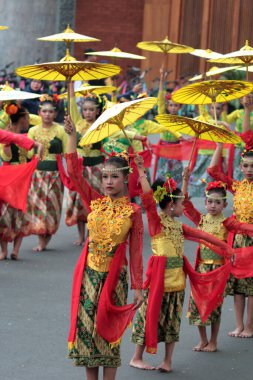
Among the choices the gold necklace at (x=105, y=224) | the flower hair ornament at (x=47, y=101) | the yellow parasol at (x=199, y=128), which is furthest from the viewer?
the flower hair ornament at (x=47, y=101)

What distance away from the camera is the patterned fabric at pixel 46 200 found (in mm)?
11422

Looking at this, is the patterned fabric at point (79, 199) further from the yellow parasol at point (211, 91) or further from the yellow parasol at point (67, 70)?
the yellow parasol at point (67, 70)

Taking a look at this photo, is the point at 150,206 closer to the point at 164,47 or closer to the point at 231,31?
the point at 164,47

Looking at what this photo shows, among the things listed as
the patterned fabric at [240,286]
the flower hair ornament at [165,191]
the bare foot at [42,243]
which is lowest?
the bare foot at [42,243]

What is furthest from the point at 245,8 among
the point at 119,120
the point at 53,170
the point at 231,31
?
the point at 119,120

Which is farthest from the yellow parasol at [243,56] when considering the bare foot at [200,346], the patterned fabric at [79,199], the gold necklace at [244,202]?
the patterned fabric at [79,199]

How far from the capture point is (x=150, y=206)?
6.79 metres

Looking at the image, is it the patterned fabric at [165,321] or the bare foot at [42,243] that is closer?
the patterned fabric at [165,321]

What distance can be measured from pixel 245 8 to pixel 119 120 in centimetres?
2044

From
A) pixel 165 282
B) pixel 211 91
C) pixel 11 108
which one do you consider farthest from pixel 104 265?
pixel 11 108

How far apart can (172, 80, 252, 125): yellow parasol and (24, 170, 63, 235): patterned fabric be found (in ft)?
12.7

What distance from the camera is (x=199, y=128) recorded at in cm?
722

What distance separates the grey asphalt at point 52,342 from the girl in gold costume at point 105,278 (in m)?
0.68

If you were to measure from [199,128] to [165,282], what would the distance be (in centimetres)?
110
